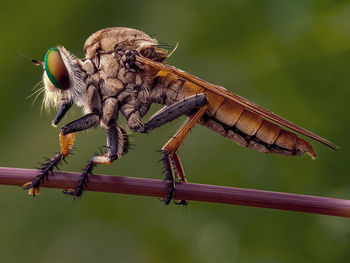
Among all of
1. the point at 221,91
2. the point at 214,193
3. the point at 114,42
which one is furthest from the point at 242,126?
the point at 214,193

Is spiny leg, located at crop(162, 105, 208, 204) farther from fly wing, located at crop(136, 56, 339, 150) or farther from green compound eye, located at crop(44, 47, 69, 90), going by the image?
green compound eye, located at crop(44, 47, 69, 90)

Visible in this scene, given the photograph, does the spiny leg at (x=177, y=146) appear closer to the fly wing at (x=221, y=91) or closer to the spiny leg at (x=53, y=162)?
the fly wing at (x=221, y=91)

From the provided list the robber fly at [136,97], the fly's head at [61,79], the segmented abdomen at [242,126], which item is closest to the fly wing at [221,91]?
the robber fly at [136,97]

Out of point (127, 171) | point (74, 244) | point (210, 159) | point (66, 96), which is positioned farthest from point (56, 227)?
point (210, 159)

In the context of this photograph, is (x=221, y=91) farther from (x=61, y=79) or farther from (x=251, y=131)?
(x=61, y=79)

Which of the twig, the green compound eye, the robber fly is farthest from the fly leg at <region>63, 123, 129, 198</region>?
the twig

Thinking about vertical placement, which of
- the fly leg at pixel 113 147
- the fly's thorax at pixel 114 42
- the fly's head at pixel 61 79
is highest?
the fly's thorax at pixel 114 42
